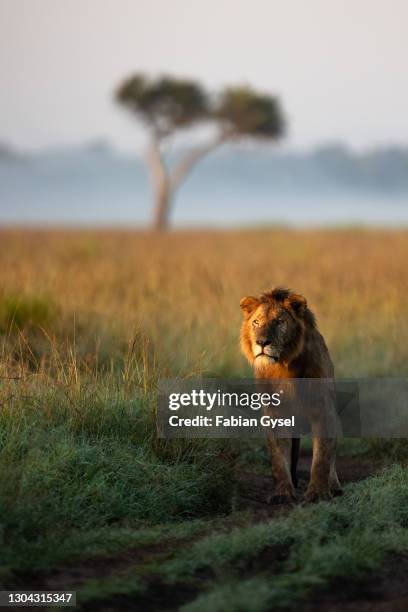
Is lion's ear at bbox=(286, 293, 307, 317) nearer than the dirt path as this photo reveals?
No

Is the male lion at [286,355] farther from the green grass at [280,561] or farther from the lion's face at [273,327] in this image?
the green grass at [280,561]

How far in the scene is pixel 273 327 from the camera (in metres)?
5.80

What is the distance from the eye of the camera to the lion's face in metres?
5.77

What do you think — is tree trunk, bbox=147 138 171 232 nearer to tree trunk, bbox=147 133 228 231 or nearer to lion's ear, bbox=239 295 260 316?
tree trunk, bbox=147 133 228 231

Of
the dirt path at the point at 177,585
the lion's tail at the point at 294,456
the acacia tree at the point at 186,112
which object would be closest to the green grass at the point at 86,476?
the dirt path at the point at 177,585

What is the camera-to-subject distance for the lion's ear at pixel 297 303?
19.3 feet

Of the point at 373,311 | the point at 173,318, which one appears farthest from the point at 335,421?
the point at 373,311

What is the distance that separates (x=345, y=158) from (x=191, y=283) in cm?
16848

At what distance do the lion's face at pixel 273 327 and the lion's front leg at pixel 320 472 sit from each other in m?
0.53

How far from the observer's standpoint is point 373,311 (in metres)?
11.6

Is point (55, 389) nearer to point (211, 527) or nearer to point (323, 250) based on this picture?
point (211, 527)

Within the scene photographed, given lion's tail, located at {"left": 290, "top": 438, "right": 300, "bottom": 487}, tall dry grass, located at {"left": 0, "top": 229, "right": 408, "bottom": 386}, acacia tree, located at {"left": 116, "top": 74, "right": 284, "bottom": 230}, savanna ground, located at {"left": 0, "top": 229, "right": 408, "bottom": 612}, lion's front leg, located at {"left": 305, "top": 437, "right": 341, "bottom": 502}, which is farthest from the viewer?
acacia tree, located at {"left": 116, "top": 74, "right": 284, "bottom": 230}

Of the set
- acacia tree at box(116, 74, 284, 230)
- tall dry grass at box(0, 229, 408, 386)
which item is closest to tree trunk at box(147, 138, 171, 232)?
acacia tree at box(116, 74, 284, 230)

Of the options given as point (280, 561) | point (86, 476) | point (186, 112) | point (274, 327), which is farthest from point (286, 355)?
point (186, 112)
